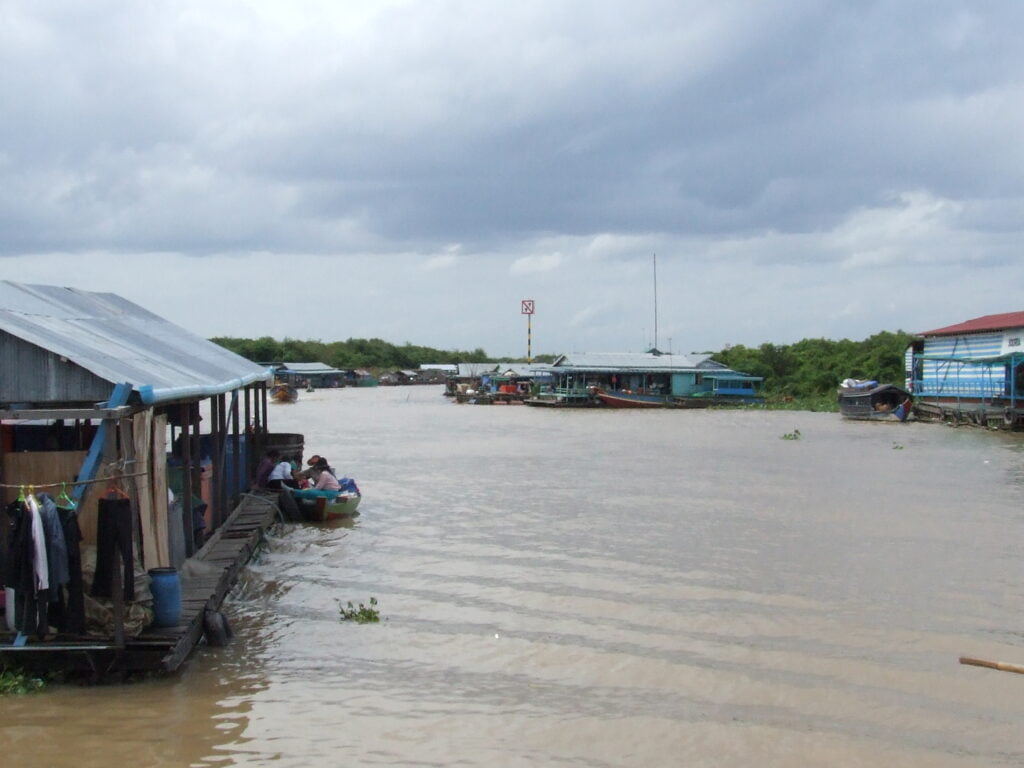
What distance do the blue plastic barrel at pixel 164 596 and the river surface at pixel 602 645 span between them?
0.46 meters

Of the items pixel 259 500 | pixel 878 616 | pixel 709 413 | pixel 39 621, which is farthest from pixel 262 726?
pixel 709 413

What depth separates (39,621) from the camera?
21.9ft

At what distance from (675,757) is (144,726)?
3.49 metres

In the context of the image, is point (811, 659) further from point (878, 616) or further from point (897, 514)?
point (897, 514)

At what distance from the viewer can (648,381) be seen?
189 feet

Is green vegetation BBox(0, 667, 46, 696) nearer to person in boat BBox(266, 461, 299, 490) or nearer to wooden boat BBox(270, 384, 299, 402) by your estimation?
person in boat BBox(266, 461, 299, 490)

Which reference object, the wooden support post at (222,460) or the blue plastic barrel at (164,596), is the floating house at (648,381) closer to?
the wooden support post at (222,460)

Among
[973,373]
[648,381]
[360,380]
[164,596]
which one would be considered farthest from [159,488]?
[360,380]

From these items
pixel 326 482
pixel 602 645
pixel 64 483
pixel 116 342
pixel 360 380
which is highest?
pixel 116 342

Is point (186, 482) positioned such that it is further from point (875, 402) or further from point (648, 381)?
point (648, 381)

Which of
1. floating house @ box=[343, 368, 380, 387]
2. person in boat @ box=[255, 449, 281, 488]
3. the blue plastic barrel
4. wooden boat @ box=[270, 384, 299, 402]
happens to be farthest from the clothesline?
floating house @ box=[343, 368, 380, 387]

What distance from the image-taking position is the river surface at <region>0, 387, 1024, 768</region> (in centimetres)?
648

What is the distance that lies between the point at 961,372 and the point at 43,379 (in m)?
39.5

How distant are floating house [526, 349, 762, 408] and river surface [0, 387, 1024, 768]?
3639 centimetres
